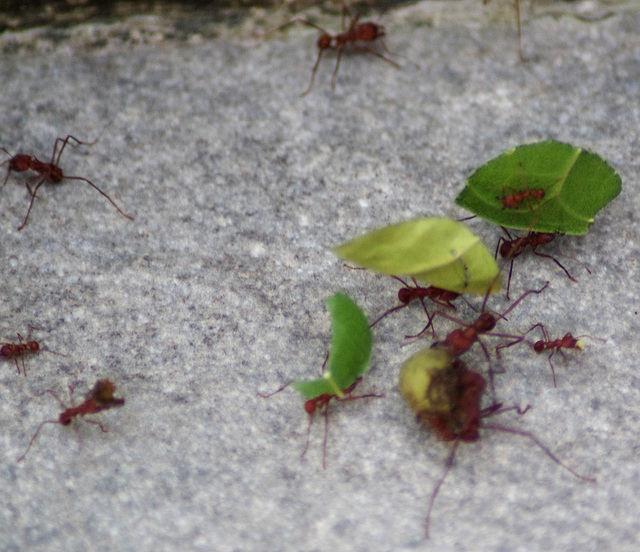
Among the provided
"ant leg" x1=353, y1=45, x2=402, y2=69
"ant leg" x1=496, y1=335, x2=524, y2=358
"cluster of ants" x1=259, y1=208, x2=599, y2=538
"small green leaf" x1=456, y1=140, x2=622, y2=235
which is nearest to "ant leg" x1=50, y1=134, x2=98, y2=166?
"ant leg" x1=353, y1=45, x2=402, y2=69

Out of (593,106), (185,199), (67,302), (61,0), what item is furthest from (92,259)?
(593,106)

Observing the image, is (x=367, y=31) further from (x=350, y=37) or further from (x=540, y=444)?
(x=540, y=444)

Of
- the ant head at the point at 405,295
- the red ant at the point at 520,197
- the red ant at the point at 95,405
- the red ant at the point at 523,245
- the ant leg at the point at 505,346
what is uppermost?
the red ant at the point at 520,197

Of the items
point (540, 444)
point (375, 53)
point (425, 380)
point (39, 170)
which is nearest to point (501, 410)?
point (540, 444)

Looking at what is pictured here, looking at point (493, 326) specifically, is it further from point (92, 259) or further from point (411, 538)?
point (92, 259)

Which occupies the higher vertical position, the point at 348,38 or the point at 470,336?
the point at 348,38

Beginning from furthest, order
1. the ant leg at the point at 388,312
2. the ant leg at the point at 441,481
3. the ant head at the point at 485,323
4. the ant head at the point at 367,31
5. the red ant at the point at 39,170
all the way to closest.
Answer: the ant head at the point at 367,31 < the red ant at the point at 39,170 < the ant leg at the point at 388,312 < the ant head at the point at 485,323 < the ant leg at the point at 441,481

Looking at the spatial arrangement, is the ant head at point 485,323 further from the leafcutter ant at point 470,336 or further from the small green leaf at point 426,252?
the small green leaf at point 426,252

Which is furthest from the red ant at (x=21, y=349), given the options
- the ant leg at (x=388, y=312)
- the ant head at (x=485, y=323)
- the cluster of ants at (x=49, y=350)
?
the ant head at (x=485, y=323)
